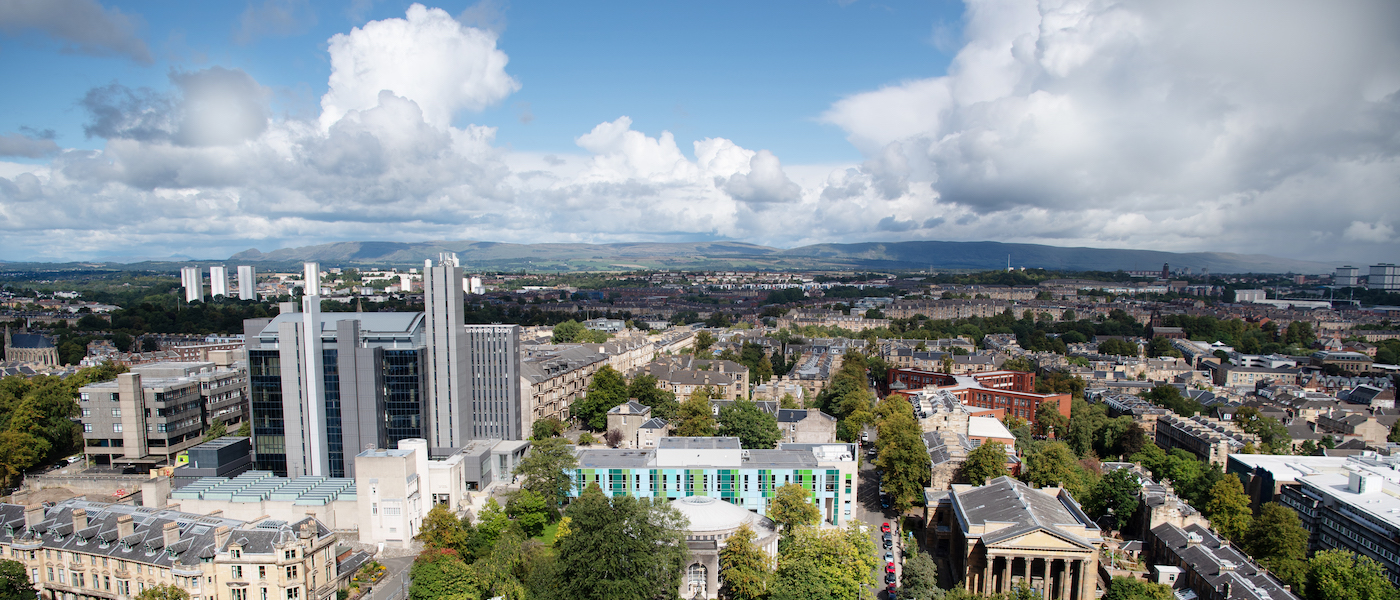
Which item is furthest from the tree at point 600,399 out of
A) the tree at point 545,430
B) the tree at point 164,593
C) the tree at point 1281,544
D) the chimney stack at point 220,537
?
the tree at point 1281,544

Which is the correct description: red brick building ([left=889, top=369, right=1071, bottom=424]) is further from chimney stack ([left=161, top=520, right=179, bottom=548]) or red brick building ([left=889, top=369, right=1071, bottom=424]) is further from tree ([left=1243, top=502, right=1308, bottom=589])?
chimney stack ([left=161, top=520, right=179, bottom=548])

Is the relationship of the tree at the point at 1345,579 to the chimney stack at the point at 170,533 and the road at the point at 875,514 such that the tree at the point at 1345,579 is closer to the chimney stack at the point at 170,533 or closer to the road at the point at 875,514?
the road at the point at 875,514

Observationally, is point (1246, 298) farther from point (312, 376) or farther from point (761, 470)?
point (312, 376)

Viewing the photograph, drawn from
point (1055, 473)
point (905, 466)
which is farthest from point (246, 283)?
point (1055, 473)

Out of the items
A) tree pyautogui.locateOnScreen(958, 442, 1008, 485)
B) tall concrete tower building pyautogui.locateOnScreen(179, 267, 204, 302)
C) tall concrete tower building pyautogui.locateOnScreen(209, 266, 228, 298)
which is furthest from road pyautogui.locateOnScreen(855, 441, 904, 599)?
tall concrete tower building pyautogui.locateOnScreen(209, 266, 228, 298)

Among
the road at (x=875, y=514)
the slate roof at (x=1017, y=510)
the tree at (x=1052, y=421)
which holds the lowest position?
the road at (x=875, y=514)

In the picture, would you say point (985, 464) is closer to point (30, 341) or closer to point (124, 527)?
point (124, 527)

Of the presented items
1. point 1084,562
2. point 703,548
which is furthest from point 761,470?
point 1084,562

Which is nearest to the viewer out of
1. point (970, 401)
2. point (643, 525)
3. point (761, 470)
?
point (643, 525)
